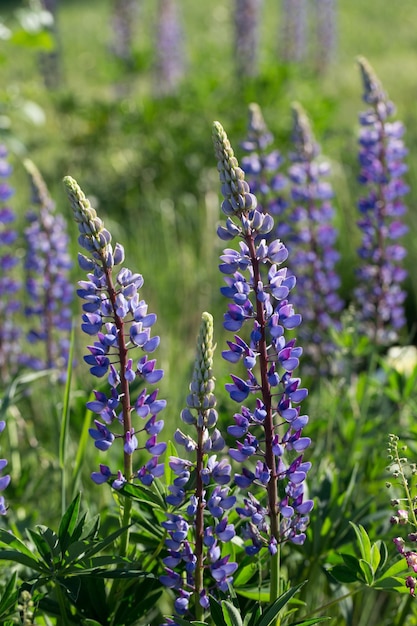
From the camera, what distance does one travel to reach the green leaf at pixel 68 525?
143cm

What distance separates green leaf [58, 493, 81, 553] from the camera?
4.70 feet

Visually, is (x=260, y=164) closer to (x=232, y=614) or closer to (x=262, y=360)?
(x=262, y=360)

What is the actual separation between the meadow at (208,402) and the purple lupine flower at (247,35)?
8.42ft

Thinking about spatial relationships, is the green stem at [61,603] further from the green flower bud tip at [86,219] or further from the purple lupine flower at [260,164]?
the purple lupine flower at [260,164]

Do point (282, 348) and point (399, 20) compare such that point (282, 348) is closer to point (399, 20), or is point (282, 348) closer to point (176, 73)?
point (176, 73)

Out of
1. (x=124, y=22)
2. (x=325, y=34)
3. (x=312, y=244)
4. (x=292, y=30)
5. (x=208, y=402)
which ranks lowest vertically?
(x=208, y=402)

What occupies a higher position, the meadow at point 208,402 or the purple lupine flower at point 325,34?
the purple lupine flower at point 325,34

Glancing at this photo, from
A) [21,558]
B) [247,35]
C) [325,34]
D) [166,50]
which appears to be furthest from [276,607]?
[325,34]

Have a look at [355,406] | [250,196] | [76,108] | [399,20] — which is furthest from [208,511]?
[399,20]

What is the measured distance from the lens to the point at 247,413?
4.67 ft

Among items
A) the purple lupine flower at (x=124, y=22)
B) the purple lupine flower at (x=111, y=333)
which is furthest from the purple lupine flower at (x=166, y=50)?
the purple lupine flower at (x=111, y=333)

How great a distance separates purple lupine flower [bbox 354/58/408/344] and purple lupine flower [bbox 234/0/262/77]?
20.1 feet

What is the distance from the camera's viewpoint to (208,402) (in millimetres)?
1326

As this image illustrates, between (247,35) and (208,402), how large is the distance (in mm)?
7946
